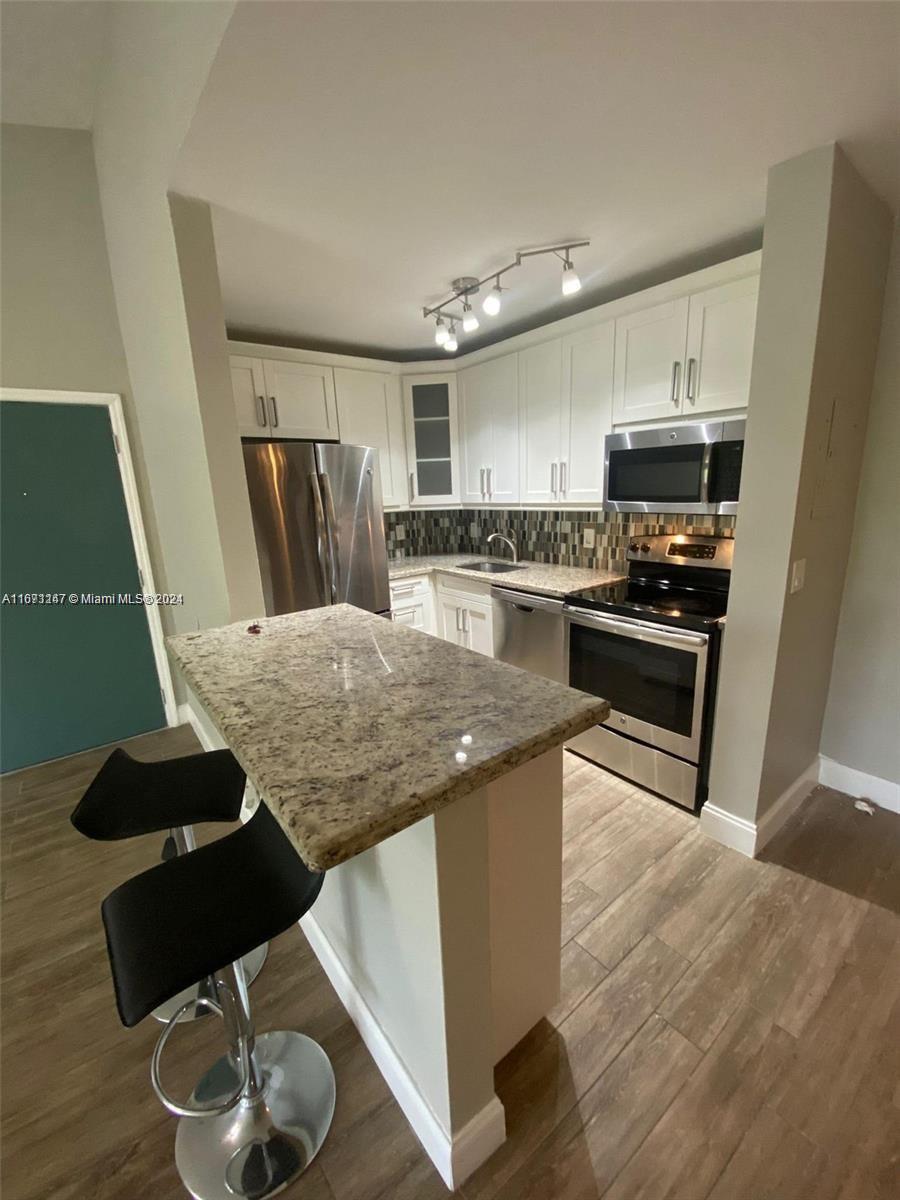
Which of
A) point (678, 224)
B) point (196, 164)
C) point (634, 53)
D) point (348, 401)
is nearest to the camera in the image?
point (634, 53)

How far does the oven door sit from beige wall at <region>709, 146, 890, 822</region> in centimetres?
12

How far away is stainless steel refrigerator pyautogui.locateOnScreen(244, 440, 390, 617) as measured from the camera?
2.42 meters

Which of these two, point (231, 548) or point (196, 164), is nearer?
point (196, 164)

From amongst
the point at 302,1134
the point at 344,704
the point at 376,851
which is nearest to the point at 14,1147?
the point at 302,1134

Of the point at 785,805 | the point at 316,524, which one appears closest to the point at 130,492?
the point at 316,524

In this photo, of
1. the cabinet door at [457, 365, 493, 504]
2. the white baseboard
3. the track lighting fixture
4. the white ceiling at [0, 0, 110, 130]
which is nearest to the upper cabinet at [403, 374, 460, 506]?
the cabinet door at [457, 365, 493, 504]

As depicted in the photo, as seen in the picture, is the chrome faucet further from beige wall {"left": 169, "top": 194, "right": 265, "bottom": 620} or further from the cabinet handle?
beige wall {"left": 169, "top": 194, "right": 265, "bottom": 620}

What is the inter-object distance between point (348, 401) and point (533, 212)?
1793 millimetres

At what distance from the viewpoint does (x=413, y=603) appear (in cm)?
342

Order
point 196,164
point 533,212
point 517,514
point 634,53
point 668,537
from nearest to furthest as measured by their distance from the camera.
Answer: point 634,53, point 196,164, point 533,212, point 668,537, point 517,514

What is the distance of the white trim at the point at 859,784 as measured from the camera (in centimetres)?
211

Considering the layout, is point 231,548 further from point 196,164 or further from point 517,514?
point 517,514

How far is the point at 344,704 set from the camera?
0.93 m

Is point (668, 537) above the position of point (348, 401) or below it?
below
